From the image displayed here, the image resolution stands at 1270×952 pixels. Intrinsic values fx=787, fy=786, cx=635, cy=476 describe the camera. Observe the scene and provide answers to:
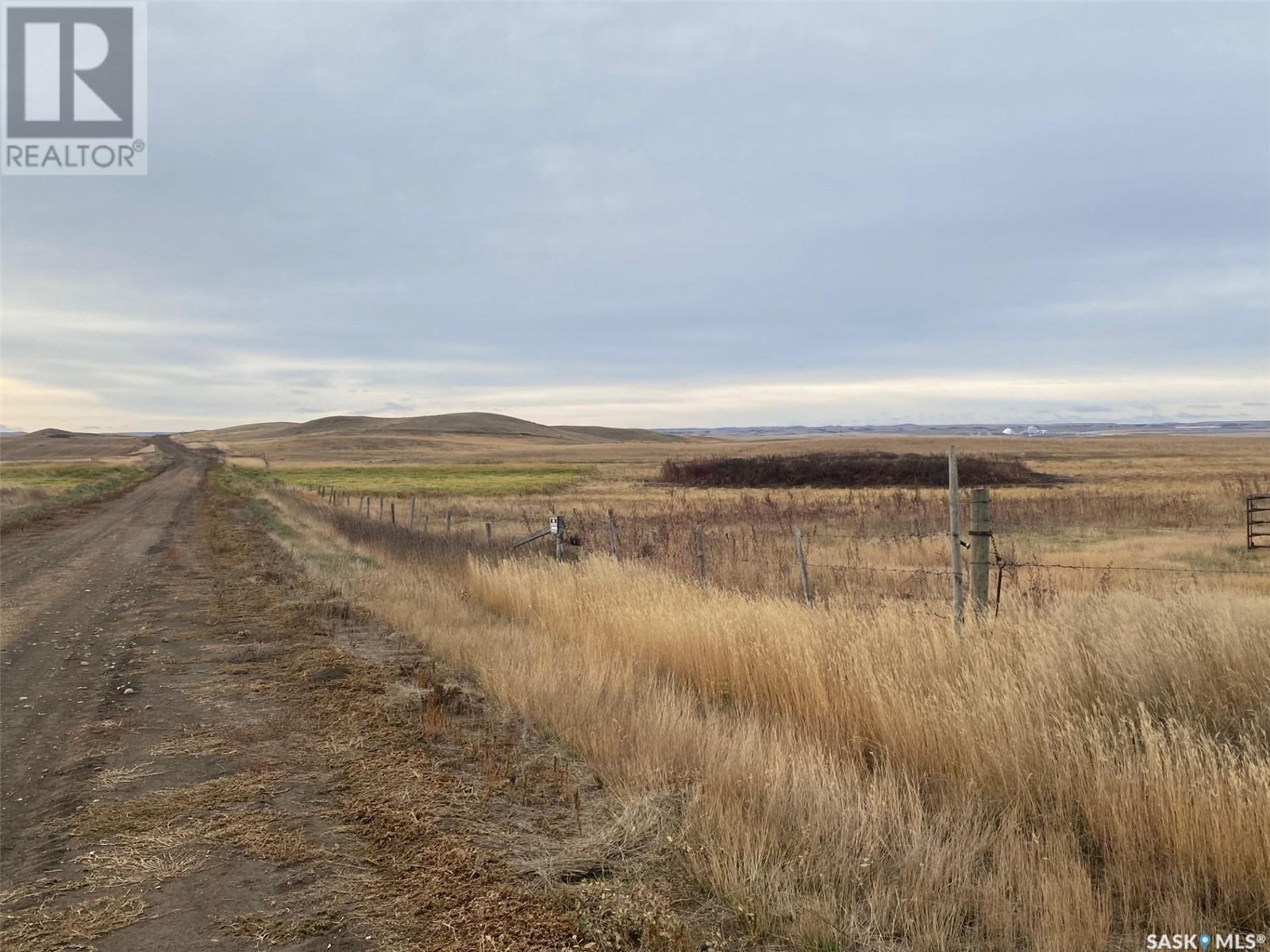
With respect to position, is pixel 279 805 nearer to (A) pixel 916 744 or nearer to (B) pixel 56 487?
(A) pixel 916 744

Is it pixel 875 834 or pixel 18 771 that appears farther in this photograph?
pixel 18 771

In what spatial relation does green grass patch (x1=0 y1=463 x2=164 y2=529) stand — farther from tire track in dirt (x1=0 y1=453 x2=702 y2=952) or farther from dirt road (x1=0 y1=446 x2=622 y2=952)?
tire track in dirt (x1=0 y1=453 x2=702 y2=952)

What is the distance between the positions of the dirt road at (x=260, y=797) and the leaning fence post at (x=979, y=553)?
13.4ft

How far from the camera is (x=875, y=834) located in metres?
4.09

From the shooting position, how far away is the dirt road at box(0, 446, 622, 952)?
3758 mm

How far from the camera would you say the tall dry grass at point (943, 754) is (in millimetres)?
3576

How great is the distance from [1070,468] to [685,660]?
72879 millimetres

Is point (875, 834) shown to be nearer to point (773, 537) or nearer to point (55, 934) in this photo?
point (55, 934)

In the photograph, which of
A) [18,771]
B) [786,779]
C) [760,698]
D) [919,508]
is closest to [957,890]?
[786,779]

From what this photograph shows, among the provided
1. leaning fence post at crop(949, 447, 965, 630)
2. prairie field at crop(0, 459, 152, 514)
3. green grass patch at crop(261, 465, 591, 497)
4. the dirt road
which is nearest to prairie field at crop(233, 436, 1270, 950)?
leaning fence post at crop(949, 447, 965, 630)

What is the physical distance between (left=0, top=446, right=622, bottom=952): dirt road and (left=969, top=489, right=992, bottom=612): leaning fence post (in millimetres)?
4097

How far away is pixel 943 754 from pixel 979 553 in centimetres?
271

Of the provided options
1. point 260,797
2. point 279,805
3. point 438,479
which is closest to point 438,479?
point 438,479

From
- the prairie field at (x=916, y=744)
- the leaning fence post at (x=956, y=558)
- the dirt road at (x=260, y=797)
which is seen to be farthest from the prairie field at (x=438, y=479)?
the leaning fence post at (x=956, y=558)
